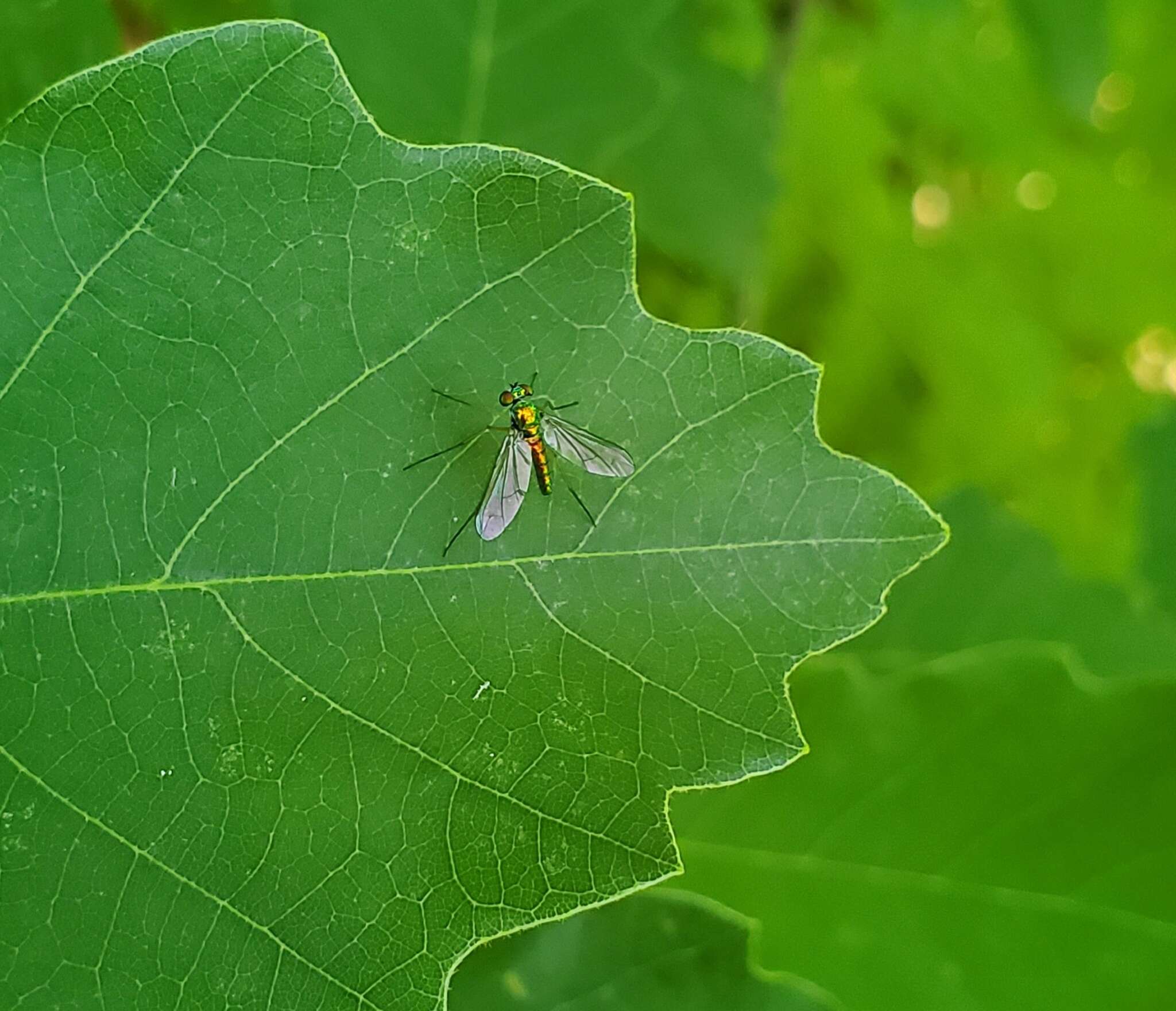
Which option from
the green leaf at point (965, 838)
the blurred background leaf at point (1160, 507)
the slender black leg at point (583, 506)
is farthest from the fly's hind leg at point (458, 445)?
the blurred background leaf at point (1160, 507)

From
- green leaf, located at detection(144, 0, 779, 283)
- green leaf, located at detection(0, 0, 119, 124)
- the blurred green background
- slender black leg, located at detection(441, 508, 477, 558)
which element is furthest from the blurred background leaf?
green leaf, located at detection(0, 0, 119, 124)

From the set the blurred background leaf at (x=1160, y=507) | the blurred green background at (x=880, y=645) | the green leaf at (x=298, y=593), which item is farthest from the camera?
the blurred background leaf at (x=1160, y=507)

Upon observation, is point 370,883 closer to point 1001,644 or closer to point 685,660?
point 685,660

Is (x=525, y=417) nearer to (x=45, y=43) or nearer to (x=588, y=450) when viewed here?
(x=588, y=450)

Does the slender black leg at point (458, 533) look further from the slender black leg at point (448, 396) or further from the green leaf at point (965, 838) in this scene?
the green leaf at point (965, 838)

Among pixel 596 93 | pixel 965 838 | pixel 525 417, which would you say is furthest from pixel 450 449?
pixel 965 838
